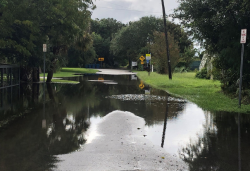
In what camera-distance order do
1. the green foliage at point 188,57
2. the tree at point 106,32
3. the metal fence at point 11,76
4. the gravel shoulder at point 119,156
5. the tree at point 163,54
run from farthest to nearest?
the tree at point 106,32
the green foliage at point 188,57
the tree at point 163,54
the metal fence at point 11,76
the gravel shoulder at point 119,156

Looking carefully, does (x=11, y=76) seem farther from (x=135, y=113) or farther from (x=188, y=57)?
(x=188, y=57)

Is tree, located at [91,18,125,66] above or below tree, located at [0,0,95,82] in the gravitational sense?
above

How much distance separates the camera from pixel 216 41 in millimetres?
15570

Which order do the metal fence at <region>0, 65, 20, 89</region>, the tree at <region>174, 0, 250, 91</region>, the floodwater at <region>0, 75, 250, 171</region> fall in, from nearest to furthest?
1. the floodwater at <region>0, 75, 250, 171</region>
2. the tree at <region>174, 0, 250, 91</region>
3. the metal fence at <region>0, 65, 20, 89</region>

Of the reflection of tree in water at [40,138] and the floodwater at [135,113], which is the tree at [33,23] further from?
the reflection of tree in water at [40,138]

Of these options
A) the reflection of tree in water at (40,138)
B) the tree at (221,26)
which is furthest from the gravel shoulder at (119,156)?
the tree at (221,26)

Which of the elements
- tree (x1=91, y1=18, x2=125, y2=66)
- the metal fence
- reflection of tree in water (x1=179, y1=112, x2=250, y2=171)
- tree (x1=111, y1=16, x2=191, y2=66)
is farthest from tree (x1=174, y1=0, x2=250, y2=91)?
tree (x1=91, y1=18, x2=125, y2=66)

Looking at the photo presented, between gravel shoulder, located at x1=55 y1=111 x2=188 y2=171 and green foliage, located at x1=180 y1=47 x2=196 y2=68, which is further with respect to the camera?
green foliage, located at x1=180 y1=47 x2=196 y2=68

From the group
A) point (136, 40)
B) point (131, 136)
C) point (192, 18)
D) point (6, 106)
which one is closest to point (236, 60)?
point (192, 18)

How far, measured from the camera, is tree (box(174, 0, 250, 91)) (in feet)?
42.7

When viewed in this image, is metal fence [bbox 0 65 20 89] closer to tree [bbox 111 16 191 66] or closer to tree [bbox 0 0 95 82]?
tree [bbox 0 0 95 82]

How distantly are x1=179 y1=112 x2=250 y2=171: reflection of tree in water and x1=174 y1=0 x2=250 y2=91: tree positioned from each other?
506 cm

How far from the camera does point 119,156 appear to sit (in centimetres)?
579

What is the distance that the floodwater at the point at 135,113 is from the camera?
5.61 meters
